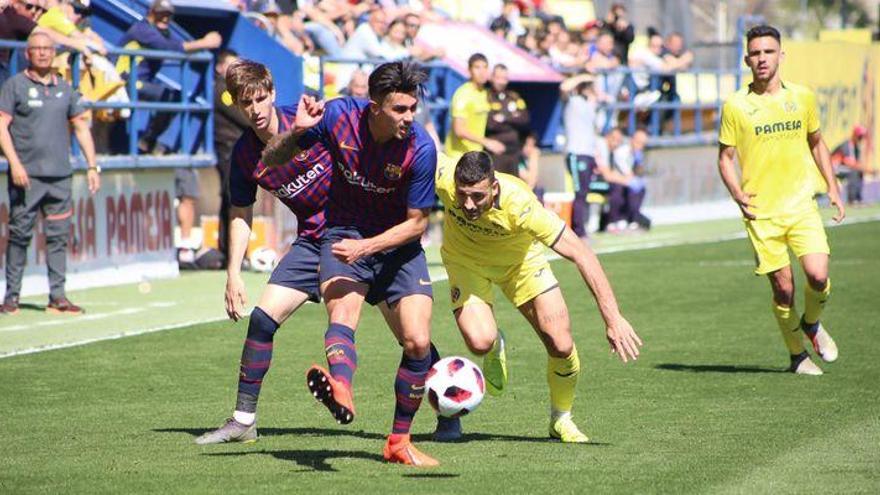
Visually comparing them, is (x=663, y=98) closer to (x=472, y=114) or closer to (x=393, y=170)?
(x=472, y=114)

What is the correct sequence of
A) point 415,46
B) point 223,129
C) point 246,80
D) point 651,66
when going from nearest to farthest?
point 246,80
point 223,129
point 415,46
point 651,66

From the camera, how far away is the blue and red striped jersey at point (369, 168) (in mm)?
8164

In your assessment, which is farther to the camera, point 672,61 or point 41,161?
point 672,61

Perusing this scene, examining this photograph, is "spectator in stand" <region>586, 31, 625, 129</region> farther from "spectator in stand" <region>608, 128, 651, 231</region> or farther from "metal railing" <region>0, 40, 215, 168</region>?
"metal railing" <region>0, 40, 215, 168</region>

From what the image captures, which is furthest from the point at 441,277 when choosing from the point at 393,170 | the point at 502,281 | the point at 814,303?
the point at 393,170

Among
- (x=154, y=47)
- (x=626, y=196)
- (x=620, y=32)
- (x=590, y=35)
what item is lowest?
(x=626, y=196)

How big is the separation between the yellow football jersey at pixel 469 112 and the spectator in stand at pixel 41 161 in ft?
19.0

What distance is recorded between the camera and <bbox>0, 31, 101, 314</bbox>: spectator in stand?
14.8 m

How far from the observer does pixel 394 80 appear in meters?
7.86

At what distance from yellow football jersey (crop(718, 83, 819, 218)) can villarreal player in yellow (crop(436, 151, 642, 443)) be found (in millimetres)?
2654

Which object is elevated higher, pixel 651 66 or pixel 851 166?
pixel 651 66

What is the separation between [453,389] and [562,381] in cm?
73

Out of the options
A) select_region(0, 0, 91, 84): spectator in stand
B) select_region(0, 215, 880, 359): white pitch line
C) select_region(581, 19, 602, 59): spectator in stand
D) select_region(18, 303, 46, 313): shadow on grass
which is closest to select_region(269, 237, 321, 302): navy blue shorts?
select_region(0, 215, 880, 359): white pitch line

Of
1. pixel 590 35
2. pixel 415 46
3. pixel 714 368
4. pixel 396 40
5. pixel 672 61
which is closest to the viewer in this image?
pixel 714 368
